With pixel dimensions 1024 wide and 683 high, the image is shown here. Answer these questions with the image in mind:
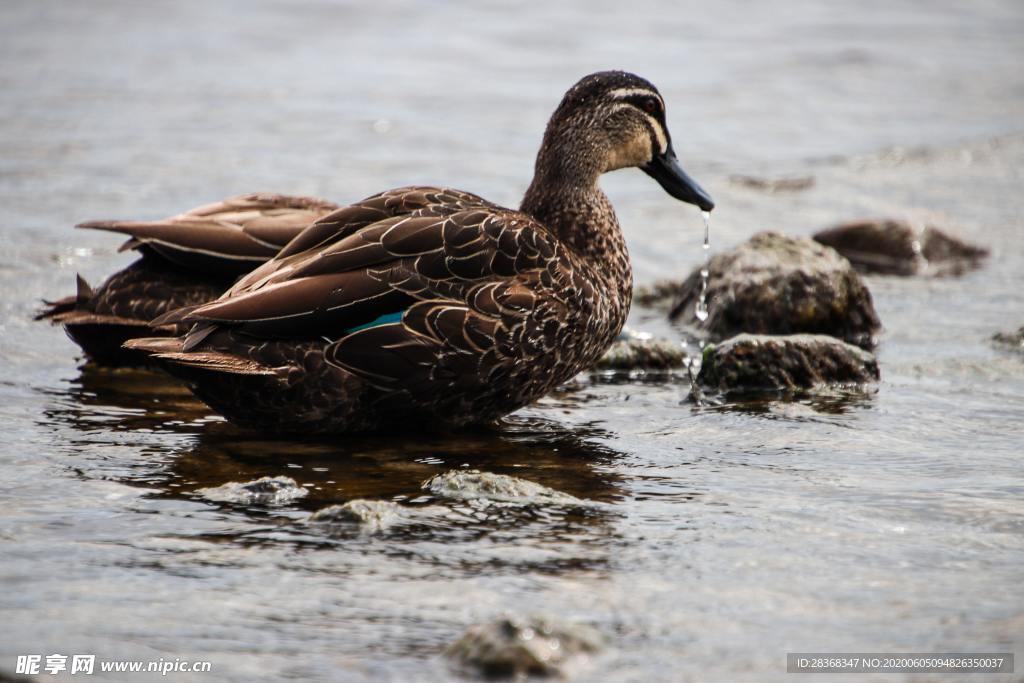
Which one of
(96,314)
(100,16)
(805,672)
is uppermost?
(100,16)

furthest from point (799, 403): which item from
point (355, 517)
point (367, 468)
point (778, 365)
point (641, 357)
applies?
point (355, 517)

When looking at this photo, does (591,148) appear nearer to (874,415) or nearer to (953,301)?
(874,415)

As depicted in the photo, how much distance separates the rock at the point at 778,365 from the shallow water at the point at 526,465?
8.3 inches

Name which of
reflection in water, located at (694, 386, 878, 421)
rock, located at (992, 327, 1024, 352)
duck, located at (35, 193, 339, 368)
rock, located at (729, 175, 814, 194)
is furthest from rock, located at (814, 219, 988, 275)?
duck, located at (35, 193, 339, 368)

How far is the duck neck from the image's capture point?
6887mm

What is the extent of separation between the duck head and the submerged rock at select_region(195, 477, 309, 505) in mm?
2356

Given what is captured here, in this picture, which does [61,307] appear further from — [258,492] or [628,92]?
[628,92]

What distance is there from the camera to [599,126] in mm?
7125

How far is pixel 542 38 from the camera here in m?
19.0

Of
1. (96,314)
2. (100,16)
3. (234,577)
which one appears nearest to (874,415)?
(234,577)

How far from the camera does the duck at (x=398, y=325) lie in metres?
5.98

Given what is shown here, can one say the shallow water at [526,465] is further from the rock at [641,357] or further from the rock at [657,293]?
the rock at [657,293]

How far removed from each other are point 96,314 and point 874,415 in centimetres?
400

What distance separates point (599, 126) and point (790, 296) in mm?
1948
